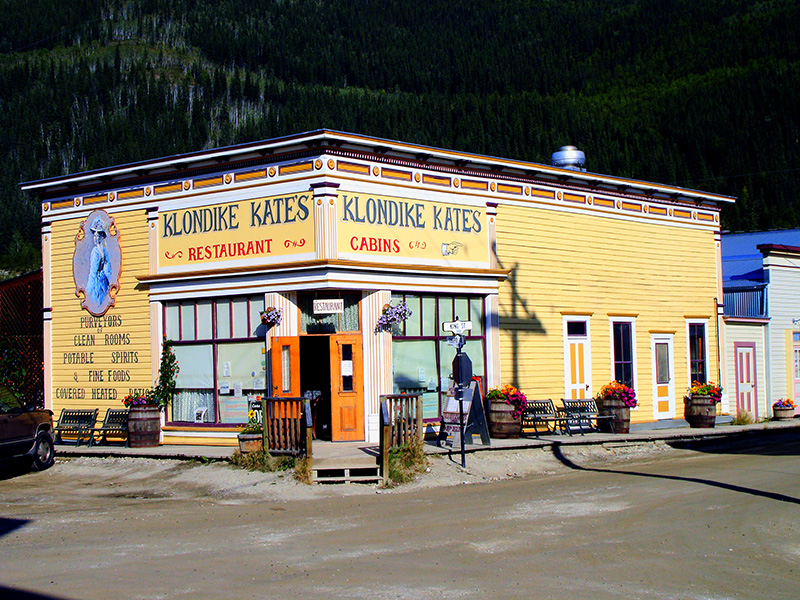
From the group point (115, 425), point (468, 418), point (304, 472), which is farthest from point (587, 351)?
point (115, 425)

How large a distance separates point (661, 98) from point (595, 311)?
369 feet

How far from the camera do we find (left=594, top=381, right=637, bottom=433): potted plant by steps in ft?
74.9

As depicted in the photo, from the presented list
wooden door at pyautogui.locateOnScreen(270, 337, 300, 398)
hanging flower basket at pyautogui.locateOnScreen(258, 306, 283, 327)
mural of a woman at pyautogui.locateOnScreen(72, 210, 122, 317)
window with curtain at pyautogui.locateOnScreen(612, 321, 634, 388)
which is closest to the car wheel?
mural of a woman at pyautogui.locateOnScreen(72, 210, 122, 317)

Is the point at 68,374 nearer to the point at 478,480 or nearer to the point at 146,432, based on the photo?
the point at 146,432

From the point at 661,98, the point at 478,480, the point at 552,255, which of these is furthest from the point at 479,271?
the point at 661,98

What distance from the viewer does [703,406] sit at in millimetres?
25094

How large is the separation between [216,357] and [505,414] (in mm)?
6728

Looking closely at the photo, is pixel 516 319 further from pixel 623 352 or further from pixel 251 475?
pixel 251 475

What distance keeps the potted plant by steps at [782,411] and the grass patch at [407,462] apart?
1642 cm

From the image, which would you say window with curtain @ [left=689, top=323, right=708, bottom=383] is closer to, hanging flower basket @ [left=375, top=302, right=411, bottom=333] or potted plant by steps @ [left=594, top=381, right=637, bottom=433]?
potted plant by steps @ [left=594, top=381, right=637, bottom=433]

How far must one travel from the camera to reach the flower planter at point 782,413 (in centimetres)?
2864

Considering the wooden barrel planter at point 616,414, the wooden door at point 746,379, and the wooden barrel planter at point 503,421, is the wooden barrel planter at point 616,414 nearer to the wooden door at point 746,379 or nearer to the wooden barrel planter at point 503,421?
the wooden barrel planter at point 503,421

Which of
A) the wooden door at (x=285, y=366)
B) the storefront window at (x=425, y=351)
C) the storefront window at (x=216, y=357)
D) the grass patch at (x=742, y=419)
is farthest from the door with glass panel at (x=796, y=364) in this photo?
the storefront window at (x=216, y=357)

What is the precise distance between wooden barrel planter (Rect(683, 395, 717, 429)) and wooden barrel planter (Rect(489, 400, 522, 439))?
7358 mm
